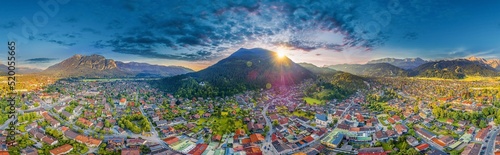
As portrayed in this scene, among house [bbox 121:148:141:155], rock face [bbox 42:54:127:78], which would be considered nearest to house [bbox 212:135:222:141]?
house [bbox 121:148:141:155]

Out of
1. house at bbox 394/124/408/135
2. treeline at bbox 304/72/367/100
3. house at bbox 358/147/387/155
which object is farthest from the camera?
treeline at bbox 304/72/367/100

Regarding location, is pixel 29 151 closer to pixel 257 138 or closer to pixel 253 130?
pixel 257 138

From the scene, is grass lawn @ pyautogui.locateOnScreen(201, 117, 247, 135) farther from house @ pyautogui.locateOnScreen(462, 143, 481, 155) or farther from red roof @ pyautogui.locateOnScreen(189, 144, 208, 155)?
house @ pyautogui.locateOnScreen(462, 143, 481, 155)

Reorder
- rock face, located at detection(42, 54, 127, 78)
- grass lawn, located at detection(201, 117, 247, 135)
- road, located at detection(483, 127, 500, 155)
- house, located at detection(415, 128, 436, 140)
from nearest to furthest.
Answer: road, located at detection(483, 127, 500, 155) < house, located at detection(415, 128, 436, 140) < grass lawn, located at detection(201, 117, 247, 135) < rock face, located at detection(42, 54, 127, 78)

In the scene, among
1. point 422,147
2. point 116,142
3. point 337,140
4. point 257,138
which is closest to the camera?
point 422,147

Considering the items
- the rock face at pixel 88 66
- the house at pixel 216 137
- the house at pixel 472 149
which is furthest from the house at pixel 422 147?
the rock face at pixel 88 66

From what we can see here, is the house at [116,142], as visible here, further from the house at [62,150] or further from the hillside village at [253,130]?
the house at [62,150]

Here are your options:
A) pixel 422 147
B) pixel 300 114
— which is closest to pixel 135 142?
pixel 300 114
